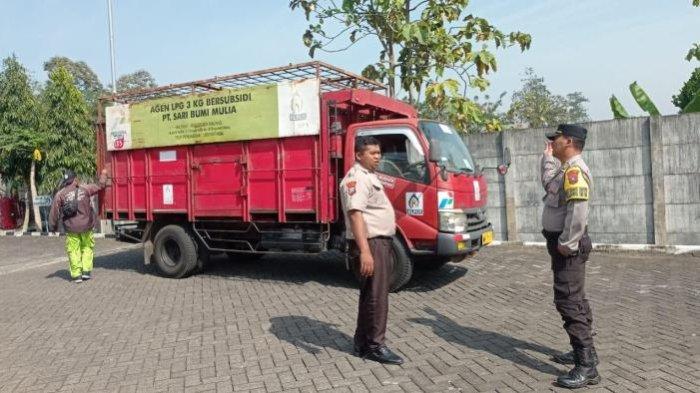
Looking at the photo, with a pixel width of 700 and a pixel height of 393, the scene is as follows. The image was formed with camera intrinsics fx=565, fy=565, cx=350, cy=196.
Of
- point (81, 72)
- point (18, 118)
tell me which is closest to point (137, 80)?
point (81, 72)

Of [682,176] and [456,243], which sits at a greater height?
[682,176]

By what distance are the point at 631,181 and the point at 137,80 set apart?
156 feet

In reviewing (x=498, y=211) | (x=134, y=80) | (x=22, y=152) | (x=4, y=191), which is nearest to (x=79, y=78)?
(x=134, y=80)

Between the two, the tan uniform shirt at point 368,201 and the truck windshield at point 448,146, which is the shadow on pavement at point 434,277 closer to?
the truck windshield at point 448,146

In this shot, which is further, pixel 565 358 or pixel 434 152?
pixel 434 152

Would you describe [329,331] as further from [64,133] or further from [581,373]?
[64,133]

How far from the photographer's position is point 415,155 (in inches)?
275

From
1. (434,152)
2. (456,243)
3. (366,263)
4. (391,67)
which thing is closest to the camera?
(366,263)

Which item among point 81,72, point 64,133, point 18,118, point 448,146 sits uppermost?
point 81,72

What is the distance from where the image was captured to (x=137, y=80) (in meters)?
50.0

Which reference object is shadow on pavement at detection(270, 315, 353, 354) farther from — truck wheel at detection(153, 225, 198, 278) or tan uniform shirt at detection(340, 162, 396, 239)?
truck wheel at detection(153, 225, 198, 278)

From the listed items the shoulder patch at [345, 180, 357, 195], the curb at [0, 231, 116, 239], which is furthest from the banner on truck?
the curb at [0, 231, 116, 239]

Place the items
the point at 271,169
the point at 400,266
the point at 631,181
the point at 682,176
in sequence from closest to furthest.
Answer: the point at 400,266 < the point at 271,169 < the point at 682,176 < the point at 631,181

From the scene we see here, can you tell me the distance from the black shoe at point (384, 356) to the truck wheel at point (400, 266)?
97.6 inches
